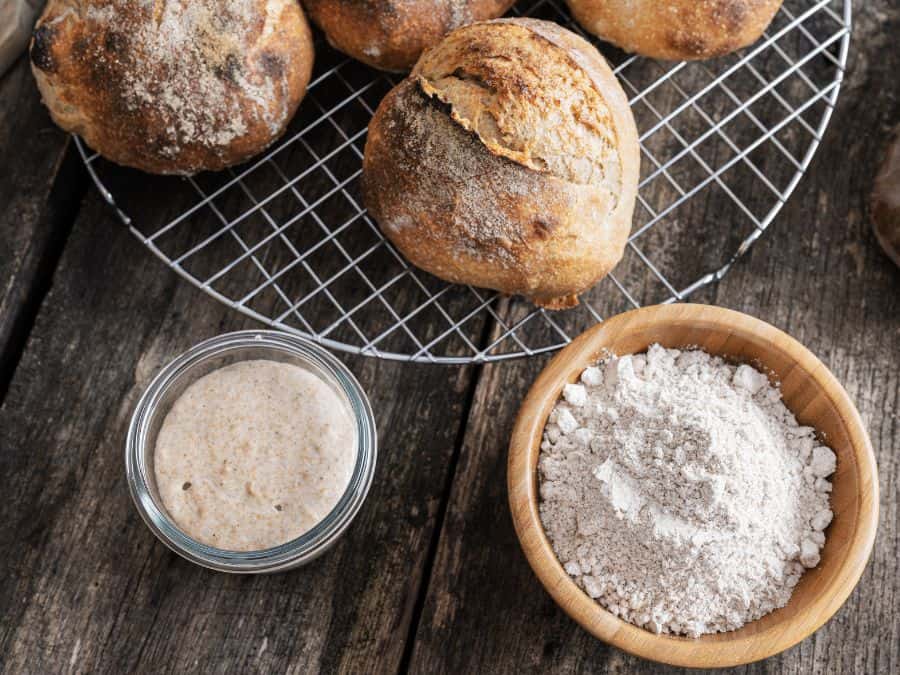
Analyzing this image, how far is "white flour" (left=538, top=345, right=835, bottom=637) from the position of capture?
1350 millimetres

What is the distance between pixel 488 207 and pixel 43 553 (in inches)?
40.4

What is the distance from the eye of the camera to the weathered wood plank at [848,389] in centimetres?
161

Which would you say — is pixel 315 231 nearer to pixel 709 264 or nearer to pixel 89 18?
pixel 89 18

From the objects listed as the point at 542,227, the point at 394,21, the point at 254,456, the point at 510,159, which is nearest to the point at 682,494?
the point at 542,227

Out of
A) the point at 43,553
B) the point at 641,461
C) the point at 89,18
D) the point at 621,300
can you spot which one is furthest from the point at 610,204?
the point at 43,553

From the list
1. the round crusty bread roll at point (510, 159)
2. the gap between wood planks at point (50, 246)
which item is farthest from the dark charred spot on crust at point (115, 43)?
the round crusty bread roll at point (510, 159)

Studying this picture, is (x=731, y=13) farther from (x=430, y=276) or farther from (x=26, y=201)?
(x=26, y=201)

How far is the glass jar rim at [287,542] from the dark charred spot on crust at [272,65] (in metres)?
0.46

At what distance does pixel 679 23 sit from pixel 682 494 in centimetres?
84

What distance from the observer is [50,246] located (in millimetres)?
1811

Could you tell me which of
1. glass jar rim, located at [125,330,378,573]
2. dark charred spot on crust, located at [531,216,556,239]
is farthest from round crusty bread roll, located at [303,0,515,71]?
glass jar rim, located at [125,330,378,573]

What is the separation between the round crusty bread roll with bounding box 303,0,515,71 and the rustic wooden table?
1.64ft

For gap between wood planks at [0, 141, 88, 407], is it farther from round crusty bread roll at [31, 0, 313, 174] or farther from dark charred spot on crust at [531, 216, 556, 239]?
dark charred spot on crust at [531, 216, 556, 239]

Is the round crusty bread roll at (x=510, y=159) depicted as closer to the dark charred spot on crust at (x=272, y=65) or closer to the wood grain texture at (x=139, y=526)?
the dark charred spot on crust at (x=272, y=65)
